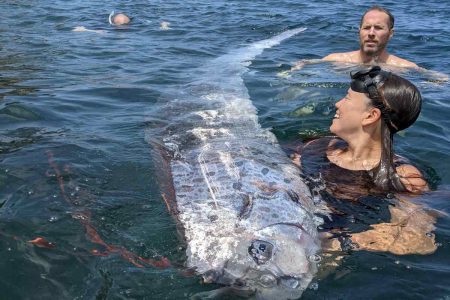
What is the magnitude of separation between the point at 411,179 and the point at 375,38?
4460mm

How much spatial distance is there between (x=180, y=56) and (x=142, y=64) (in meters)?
0.92

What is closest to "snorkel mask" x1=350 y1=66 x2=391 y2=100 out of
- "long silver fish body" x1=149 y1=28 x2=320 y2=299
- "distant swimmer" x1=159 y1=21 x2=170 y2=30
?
"long silver fish body" x1=149 y1=28 x2=320 y2=299

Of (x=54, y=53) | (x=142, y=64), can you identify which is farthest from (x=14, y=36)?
(x=142, y=64)

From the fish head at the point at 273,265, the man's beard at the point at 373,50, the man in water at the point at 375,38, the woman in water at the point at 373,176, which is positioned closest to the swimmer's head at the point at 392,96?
the woman in water at the point at 373,176

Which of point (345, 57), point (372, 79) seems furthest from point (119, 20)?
point (372, 79)

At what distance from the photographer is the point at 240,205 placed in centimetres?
325

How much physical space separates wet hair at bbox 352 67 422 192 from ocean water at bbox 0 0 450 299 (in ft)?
1.07

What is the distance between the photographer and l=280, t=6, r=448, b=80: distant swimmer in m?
7.71

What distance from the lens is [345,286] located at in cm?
289

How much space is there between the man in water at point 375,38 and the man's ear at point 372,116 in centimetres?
434

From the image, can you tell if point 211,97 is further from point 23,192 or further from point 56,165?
point 23,192

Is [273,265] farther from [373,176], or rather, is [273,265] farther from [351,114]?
[351,114]

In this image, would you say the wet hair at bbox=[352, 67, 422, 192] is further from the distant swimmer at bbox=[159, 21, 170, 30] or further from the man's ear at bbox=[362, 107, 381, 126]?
the distant swimmer at bbox=[159, 21, 170, 30]

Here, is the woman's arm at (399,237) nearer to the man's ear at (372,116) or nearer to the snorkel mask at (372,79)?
the man's ear at (372,116)
